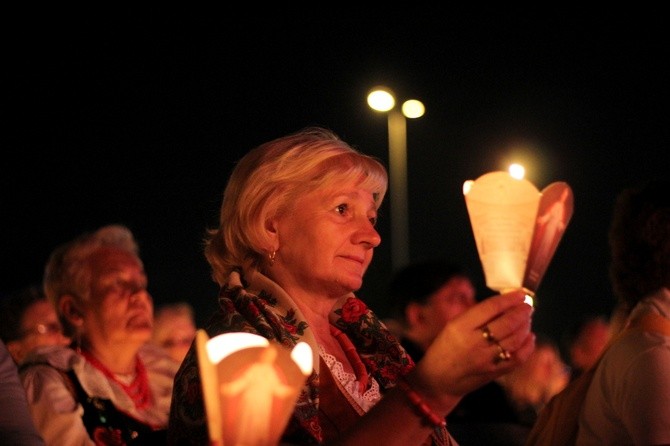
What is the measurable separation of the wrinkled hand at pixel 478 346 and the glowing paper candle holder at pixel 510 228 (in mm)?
164

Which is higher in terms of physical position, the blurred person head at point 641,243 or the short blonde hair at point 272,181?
the short blonde hair at point 272,181

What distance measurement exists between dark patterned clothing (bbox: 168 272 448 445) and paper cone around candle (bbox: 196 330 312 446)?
0.75m

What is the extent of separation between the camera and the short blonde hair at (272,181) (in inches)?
122

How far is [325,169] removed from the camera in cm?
311

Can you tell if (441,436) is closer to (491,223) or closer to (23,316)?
(491,223)

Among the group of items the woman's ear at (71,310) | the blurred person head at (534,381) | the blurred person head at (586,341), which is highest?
the woman's ear at (71,310)

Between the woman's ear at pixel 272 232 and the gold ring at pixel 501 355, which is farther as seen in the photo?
the woman's ear at pixel 272 232

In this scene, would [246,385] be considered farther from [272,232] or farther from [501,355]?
[272,232]

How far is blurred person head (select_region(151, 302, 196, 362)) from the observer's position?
6766 mm

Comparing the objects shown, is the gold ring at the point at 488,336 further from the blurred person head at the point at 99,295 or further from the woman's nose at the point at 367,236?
the blurred person head at the point at 99,295

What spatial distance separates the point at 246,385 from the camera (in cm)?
173

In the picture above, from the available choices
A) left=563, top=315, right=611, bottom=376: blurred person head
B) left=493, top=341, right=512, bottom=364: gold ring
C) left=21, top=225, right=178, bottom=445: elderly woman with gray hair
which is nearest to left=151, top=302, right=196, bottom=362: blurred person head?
left=21, top=225, right=178, bottom=445: elderly woman with gray hair

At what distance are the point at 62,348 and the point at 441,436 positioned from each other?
2.10 metres

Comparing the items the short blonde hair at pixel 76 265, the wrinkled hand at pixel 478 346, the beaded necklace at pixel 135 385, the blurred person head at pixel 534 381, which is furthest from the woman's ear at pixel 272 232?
the blurred person head at pixel 534 381
